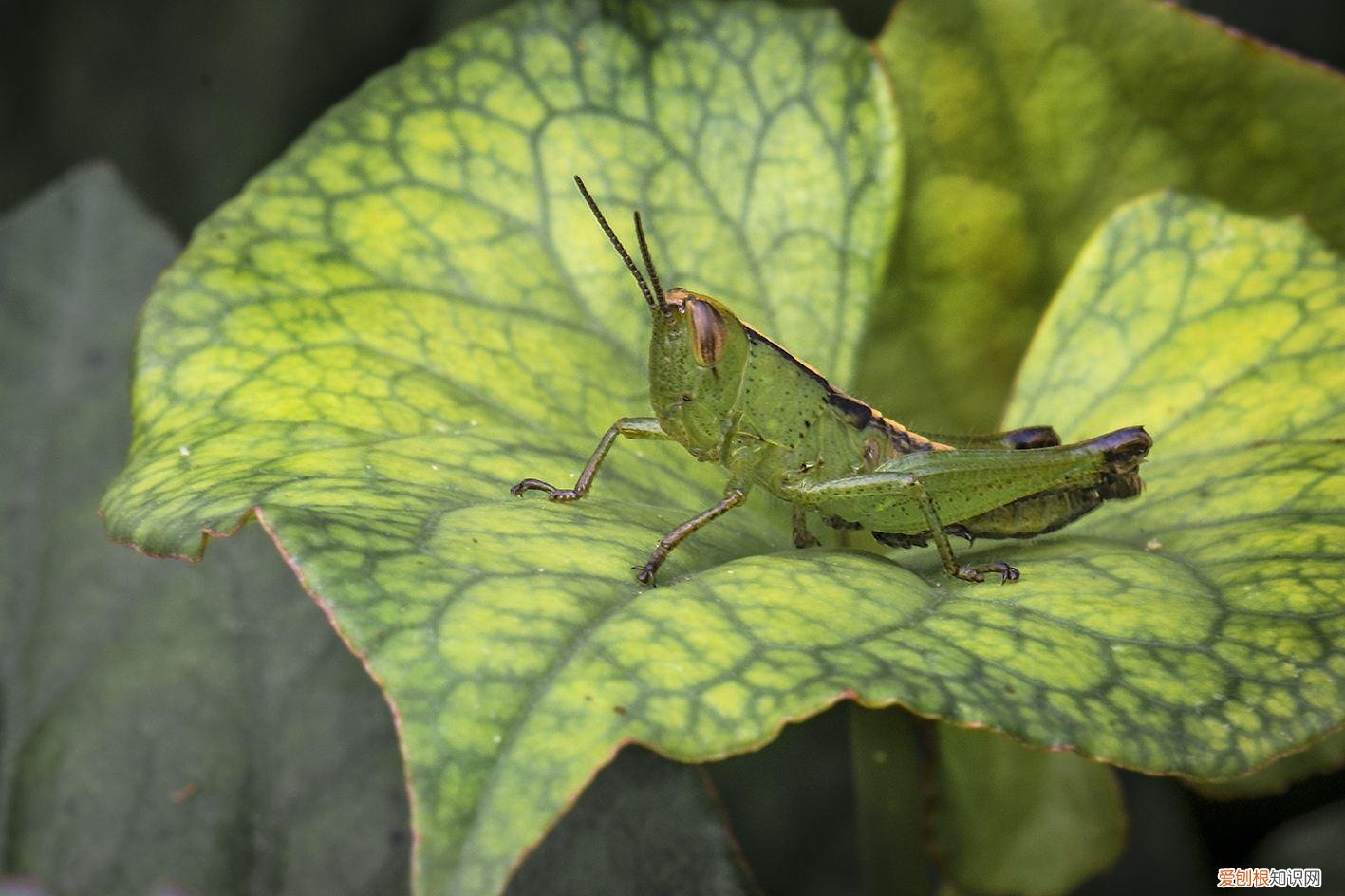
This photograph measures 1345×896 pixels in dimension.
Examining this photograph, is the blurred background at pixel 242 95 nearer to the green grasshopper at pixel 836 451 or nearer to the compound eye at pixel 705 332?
the green grasshopper at pixel 836 451

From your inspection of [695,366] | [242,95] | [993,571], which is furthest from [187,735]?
[242,95]

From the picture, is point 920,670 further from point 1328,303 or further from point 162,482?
point 1328,303

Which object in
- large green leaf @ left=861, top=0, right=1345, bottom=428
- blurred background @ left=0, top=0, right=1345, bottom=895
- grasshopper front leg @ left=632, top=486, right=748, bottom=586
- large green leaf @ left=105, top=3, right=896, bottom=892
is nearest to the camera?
large green leaf @ left=105, top=3, right=896, bottom=892

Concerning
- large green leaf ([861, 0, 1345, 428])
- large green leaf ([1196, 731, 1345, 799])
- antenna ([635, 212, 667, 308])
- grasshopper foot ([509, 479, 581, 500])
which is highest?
large green leaf ([861, 0, 1345, 428])

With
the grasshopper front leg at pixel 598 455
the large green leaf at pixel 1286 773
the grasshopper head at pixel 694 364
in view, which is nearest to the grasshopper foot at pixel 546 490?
the grasshopper front leg at pixel 598 455

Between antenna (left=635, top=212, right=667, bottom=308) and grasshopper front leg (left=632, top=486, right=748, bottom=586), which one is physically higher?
antenna (left=635, top=212, right=667, bottom=308)

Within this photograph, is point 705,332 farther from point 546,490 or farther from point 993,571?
point 993,571

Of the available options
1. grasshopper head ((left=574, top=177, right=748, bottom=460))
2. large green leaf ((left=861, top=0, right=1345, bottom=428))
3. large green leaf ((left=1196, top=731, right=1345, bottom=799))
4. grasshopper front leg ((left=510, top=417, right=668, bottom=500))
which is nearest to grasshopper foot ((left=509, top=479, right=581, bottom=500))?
grasshopper front leg ((left=510, top=417, right=668, bottom=500))

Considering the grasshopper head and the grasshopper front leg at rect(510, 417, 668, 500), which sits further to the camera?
the grasshopper head

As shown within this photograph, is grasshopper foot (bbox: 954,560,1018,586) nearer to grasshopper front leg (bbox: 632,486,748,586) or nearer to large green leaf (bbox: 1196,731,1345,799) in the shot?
grasshopper front leg (bbox: 632,486,748,586)
